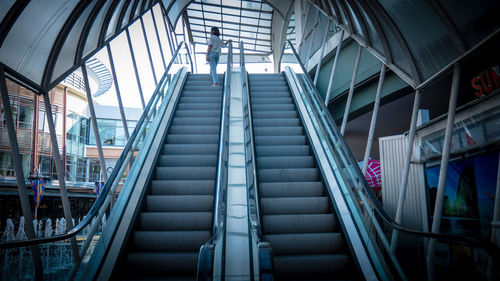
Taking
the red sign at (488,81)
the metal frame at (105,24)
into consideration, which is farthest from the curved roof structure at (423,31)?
the metal frame at (105,24)

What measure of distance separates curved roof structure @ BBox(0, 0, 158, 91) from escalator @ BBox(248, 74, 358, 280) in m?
3.35

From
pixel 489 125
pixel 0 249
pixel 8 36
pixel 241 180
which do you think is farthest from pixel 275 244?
pixel 8 36

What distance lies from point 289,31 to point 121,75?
1480cm

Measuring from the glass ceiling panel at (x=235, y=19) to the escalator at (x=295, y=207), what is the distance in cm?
1365

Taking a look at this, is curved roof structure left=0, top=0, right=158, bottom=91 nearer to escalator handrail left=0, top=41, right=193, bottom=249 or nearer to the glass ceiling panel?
escalator handrail left=0, top=41, right=193, bottom=249

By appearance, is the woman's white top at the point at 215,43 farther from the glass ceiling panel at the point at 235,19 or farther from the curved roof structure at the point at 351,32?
the glass ceiling panel at the point at 235,19

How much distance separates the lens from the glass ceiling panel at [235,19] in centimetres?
1908

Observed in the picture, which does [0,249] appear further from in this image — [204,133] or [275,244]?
[204,133]

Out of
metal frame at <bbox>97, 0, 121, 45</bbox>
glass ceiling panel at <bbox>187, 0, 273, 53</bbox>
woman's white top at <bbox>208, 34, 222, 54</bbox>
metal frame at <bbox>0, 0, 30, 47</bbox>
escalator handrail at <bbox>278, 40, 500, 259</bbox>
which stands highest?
glass ceiling panel at <bbox>187, 0, 273, 53</bbox>

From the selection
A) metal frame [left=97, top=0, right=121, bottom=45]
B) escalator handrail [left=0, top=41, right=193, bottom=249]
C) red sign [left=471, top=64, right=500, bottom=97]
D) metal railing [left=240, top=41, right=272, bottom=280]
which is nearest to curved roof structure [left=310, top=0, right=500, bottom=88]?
red sign [left=471, top=64, right=500, bottom=97]

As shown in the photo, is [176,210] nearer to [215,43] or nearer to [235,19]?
[215,43]

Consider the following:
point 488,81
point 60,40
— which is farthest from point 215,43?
point 488,81

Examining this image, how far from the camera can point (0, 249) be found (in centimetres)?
253

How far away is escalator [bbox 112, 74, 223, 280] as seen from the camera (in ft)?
12.3
